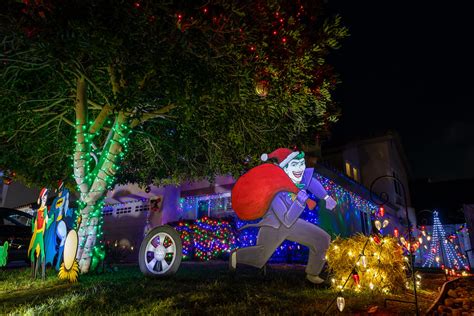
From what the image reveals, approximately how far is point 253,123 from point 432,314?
656 centimetres

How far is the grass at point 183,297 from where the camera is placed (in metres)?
4.55

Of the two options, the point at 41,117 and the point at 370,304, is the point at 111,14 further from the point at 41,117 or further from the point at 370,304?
the point at 370,304

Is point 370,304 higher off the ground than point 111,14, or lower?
lower

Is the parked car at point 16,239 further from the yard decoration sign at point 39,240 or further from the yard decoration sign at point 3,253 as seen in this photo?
the yard decoration sign at point 39,240

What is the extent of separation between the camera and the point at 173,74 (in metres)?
7.53

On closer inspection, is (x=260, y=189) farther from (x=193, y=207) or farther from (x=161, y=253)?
(x=193, y=207)

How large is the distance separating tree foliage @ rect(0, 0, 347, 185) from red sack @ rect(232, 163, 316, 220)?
96.3 inches

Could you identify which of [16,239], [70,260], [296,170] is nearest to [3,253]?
[16,239]

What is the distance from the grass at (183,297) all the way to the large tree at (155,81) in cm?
249

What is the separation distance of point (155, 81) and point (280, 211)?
14.7 ft

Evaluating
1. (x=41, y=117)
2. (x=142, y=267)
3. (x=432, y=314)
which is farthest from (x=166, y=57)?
(x=432, y=314)

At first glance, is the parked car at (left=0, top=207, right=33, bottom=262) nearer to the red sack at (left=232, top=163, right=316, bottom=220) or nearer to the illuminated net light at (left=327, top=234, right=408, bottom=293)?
the red sack at (left=232, top=163, right=316, bottom=220)

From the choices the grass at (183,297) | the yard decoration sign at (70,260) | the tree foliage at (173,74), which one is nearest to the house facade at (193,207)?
the tree foliage at (173,74)

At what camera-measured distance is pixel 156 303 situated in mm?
4812
